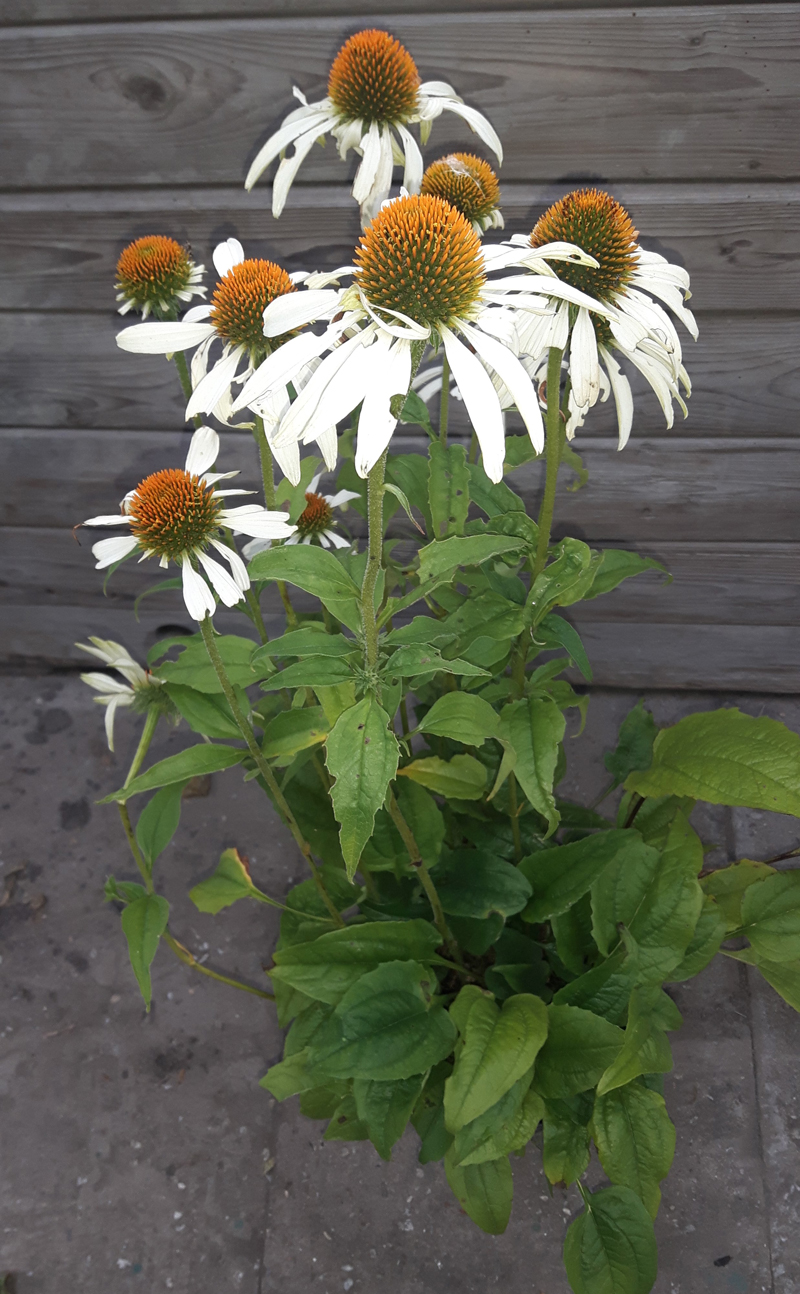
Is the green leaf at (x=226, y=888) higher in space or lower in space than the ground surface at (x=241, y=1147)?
higher

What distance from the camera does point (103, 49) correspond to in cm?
146

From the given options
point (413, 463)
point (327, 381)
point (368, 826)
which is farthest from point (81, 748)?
point (327, 381)

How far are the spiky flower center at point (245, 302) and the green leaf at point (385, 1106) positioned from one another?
0.98 m

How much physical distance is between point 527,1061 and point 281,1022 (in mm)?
554

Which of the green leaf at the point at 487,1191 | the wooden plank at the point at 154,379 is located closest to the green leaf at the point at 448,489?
the wooden plank at the point at 154,379

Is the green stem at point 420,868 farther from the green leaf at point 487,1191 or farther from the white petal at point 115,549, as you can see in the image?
the white petal at point 115,549

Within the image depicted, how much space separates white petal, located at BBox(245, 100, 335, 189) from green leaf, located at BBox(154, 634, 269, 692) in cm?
59

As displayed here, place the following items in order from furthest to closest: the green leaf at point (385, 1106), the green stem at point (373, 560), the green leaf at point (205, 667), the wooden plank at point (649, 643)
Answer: the wooden plank at point (649, 643) → the green leaf at point (385, 1106) → the green leaf at point (205, 667) → the green stem at point (373, 560)

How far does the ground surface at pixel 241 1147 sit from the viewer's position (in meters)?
1.42

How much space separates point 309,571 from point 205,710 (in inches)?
14.6

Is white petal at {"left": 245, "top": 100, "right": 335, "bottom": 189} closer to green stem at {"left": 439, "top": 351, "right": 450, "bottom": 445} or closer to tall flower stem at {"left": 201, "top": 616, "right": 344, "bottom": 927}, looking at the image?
green stem at {"left": 439, "top": 351, "right": 450, "bottom": 445}

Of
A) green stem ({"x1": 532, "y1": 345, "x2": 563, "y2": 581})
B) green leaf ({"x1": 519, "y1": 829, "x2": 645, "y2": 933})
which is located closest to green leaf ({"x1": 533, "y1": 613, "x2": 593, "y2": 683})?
green stem ({"x1": 532, "y1": 345, "x2": 563, "y2": 581})

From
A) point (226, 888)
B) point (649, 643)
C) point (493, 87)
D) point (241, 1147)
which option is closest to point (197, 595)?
A: point (226, 888)

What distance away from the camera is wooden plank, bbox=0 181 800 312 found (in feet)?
4.89
